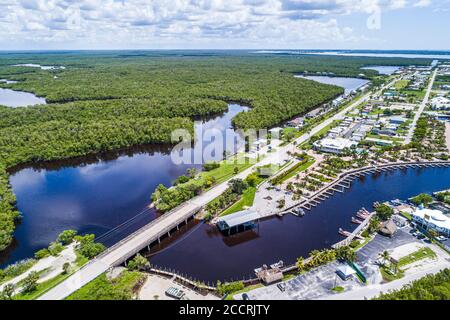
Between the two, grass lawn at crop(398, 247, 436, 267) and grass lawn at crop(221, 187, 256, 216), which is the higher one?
grass lawn at crop(221, 187, 256, 216)

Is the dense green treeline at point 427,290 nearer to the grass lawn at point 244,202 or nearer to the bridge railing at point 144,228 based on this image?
the grass lawn at point 244,202

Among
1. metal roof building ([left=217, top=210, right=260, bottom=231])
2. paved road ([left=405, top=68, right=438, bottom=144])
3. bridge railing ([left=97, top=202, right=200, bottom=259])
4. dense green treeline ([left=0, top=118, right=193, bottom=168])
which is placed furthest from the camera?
paved road ([left=405, top=68, right=438, bottom=144])

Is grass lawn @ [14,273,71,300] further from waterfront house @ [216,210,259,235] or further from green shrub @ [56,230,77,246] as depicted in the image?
waterfront house @ [216,210,259,235]

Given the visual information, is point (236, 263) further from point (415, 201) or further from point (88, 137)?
point (88, 137)

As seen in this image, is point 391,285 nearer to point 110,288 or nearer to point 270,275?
point 270,275

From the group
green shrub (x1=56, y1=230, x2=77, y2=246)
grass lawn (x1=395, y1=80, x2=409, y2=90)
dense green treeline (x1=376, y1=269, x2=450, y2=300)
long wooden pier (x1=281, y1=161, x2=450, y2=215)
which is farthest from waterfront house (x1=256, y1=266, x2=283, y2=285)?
grass lawn (x1=395, y1=80, x2=409, y2=90)

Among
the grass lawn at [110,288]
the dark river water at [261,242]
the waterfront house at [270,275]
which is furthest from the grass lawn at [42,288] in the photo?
the waterfront house at [270,275]

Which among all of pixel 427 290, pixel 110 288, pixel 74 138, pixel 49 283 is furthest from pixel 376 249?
pixel 74 138
